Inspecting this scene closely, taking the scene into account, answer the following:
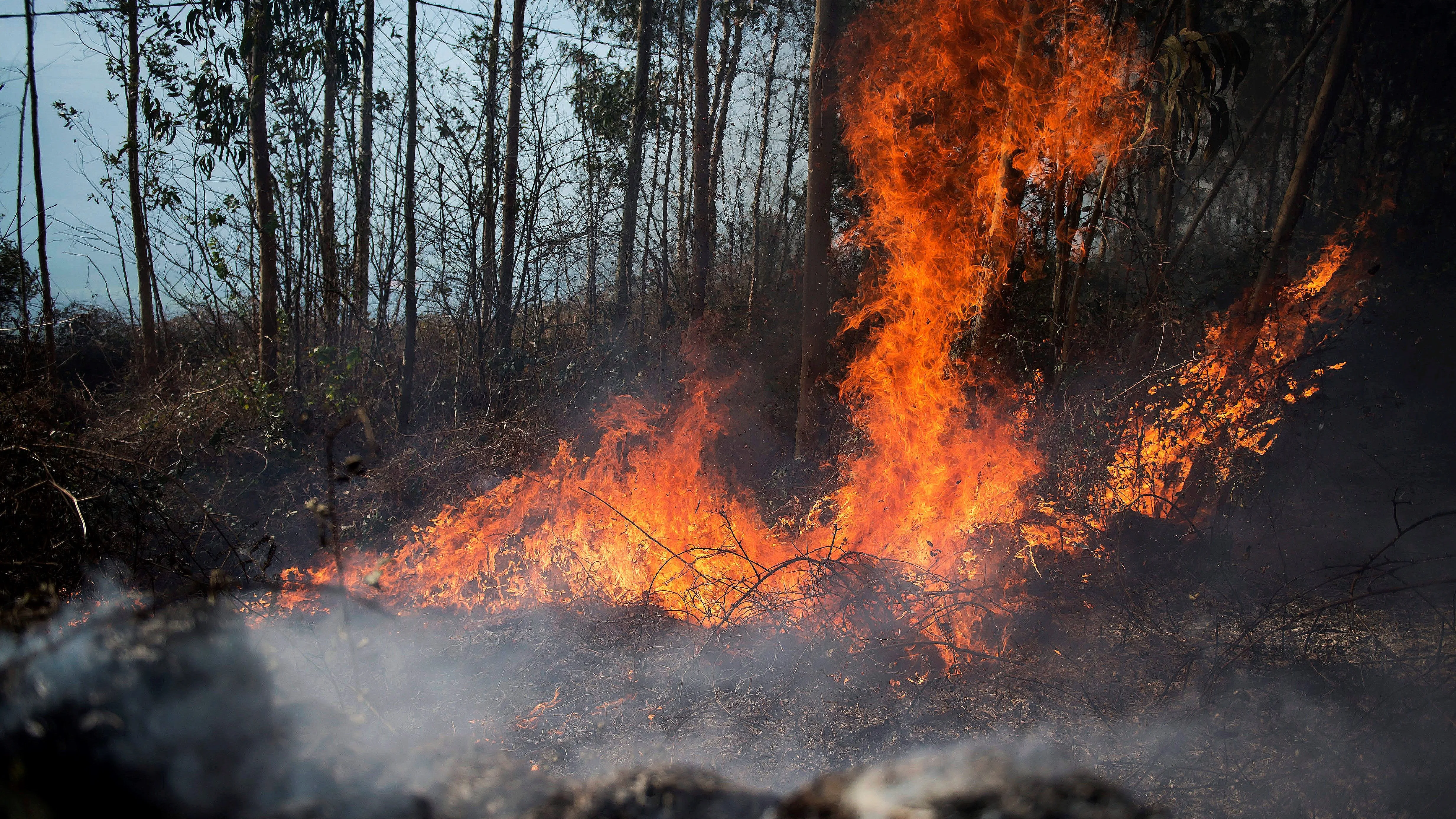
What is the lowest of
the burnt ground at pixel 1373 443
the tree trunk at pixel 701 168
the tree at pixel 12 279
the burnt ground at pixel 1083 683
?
the burnt ground at pixel 1083 683

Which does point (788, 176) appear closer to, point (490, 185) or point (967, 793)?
point (490, 185)

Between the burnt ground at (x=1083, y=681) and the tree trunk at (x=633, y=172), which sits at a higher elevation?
the tree trunk at (x=633, y=172)

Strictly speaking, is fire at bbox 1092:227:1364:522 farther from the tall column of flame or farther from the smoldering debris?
the smoldering debris

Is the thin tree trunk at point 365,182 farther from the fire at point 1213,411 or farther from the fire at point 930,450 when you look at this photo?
the fire at point 1213,411

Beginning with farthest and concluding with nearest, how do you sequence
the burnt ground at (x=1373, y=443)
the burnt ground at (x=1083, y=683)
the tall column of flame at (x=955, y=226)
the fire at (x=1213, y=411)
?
1. the burnt ground at (x=1373, y=443)
2. the fire at (x=1213, y=411)
3. the tall column of flame at (x=955, y=226)
4. the burnt ground at (x=1083, y=683)

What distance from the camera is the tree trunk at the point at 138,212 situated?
10.1m

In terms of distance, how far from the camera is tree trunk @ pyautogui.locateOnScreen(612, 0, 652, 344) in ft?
38.7

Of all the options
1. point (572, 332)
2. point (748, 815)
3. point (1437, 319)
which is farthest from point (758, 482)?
point (1437, 319)

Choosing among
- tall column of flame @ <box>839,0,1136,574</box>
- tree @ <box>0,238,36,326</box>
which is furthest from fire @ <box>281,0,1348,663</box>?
tree @ <box>0,238,36,326</box>

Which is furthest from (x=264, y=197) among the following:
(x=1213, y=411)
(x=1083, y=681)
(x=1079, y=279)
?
(x=1213, y=411)

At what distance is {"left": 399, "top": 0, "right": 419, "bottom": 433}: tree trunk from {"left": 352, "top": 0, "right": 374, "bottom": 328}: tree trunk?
691mm

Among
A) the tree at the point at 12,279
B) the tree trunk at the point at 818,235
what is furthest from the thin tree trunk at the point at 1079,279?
the tree at the point at 12,279

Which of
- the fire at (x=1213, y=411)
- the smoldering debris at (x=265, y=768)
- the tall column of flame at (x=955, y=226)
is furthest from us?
the fire at (x=1213, y=411)

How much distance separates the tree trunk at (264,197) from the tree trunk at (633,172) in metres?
5.06
